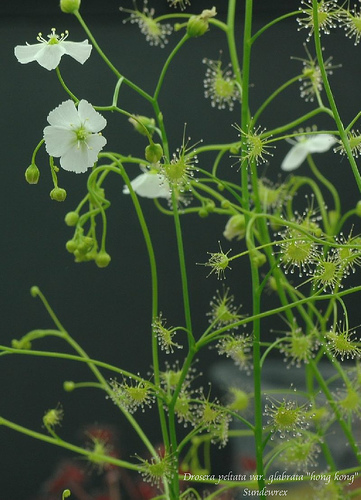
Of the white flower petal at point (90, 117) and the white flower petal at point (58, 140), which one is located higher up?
the white flower petal at point (90, 117)

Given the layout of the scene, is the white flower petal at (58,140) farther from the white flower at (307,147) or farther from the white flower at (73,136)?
the white flower at (307,147)

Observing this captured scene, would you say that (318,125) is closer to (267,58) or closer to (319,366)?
(267,58)

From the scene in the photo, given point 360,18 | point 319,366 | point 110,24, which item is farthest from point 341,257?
point 110,24

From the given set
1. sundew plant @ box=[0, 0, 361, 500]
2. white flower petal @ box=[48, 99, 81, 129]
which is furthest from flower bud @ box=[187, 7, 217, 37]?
white flower petal @ box=[48, 99, 81, 129]

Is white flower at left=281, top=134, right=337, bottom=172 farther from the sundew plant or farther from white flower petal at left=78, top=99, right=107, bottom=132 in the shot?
white flower petal at left=78, top=99, right=107, bottom=132

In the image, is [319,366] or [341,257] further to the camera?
[319,366]

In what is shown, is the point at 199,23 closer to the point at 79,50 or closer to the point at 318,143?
the point at 79,50

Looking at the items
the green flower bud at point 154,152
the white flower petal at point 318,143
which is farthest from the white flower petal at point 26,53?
the white flower petal at point 318,143
